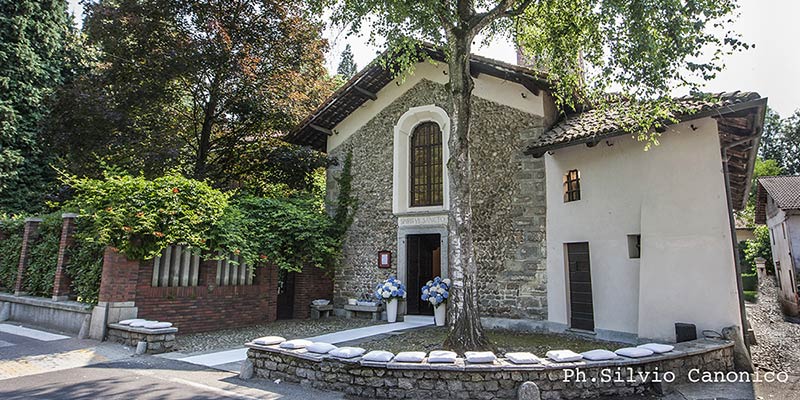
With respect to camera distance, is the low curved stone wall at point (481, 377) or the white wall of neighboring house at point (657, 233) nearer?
the low curved stone wall at point (481, 377)

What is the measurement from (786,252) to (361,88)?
689 inches

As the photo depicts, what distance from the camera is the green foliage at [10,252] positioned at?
1132cm

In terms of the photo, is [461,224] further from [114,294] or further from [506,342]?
[114,294]

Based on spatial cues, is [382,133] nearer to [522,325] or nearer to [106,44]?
[522,325]

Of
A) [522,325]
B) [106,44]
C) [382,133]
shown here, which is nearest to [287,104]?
[382,133]

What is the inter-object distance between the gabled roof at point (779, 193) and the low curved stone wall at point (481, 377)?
15160 mm

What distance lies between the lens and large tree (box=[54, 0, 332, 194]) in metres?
11.6

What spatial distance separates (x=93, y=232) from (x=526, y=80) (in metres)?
9.87

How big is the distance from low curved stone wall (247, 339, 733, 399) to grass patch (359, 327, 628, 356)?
1877mm

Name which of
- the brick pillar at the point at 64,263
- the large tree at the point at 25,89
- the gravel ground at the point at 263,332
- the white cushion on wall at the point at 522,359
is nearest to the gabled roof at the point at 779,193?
the gravel ground at the point at 263,332

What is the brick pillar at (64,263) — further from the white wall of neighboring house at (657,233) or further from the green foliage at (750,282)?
the green foliage at (750,282)

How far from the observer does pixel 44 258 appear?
401 inches

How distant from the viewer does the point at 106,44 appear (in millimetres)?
11734

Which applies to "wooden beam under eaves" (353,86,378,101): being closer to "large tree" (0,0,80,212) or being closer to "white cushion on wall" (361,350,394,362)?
"white cushion on wall" (361,350,394,362)
